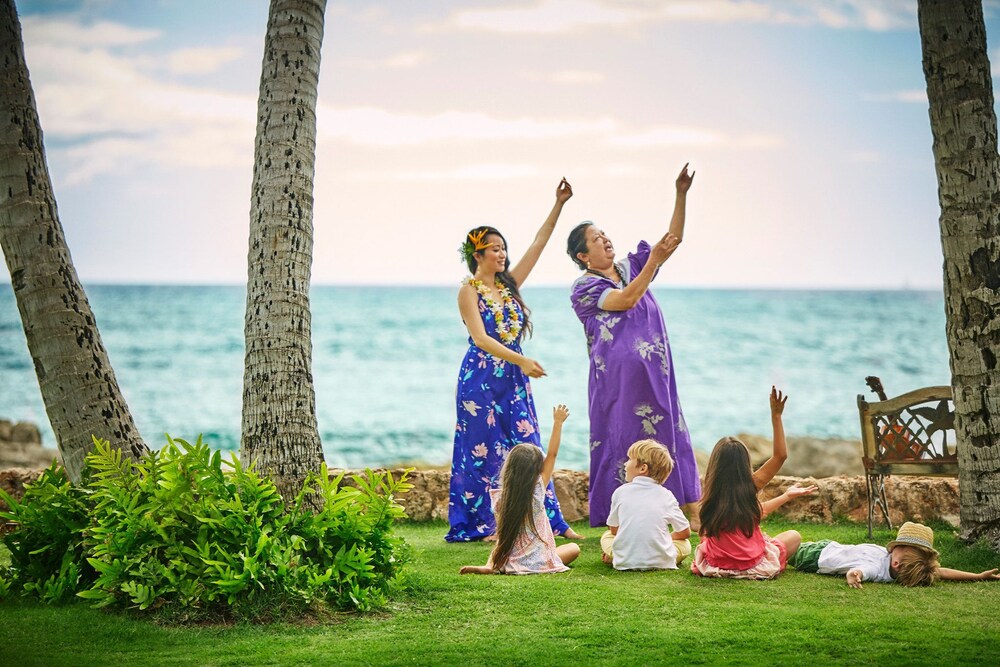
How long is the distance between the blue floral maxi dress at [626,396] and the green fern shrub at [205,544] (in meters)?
2.04

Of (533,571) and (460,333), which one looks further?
(460,333)

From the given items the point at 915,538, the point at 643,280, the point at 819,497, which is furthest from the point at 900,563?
the point at 643,280

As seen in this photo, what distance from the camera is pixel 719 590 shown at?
211 inches

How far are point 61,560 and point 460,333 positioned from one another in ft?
131

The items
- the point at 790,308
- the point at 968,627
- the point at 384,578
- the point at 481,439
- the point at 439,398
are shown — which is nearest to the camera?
the point at 968,627

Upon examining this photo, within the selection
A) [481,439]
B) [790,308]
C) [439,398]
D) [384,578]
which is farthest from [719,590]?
[790,308]

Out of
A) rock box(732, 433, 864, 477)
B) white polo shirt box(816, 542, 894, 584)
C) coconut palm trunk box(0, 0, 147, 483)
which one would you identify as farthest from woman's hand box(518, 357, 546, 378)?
rock box(732, 433, 864, 477)

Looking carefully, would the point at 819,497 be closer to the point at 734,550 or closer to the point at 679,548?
the point at 679,548

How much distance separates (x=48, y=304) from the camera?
Answer: 5.56 meters

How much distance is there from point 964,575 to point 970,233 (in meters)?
1.98

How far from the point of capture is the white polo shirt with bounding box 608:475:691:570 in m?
5.91

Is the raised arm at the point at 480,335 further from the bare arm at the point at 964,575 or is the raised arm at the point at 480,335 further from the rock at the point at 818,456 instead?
the rock at the point at 818,456

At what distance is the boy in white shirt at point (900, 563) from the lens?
5.34 meters

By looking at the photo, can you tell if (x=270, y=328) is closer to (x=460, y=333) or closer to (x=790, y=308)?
(x=460, y=333)
